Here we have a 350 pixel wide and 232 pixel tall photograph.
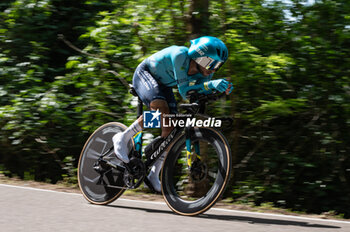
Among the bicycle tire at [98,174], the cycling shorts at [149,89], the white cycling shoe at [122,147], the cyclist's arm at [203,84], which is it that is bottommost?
the bicycle tire at [98,174]

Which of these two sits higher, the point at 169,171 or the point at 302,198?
the point at 169,171

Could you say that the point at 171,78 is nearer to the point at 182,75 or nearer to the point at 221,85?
the point at 182,75

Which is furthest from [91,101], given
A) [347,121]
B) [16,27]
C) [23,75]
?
[347,121]

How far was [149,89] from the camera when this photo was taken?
17.9 feet

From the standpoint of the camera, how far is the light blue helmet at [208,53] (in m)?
5.00

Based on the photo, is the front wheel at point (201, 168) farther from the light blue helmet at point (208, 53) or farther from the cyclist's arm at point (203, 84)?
the light blue helmet at point (208, 53)

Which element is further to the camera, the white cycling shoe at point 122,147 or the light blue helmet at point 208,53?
the white cycling shoe at point 122,147

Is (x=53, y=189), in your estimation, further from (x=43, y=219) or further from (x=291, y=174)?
(x=291, y=174)

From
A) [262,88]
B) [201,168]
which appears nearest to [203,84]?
[201,168]

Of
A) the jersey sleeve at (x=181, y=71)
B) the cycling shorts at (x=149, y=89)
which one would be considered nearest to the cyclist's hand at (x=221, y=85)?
the jersey sleeve at (x=181, y=71)

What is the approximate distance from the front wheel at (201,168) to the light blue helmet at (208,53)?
68 cm

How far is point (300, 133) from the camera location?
7.73m

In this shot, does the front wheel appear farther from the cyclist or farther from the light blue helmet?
the light blue helmet

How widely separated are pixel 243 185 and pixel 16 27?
5.46 meters
